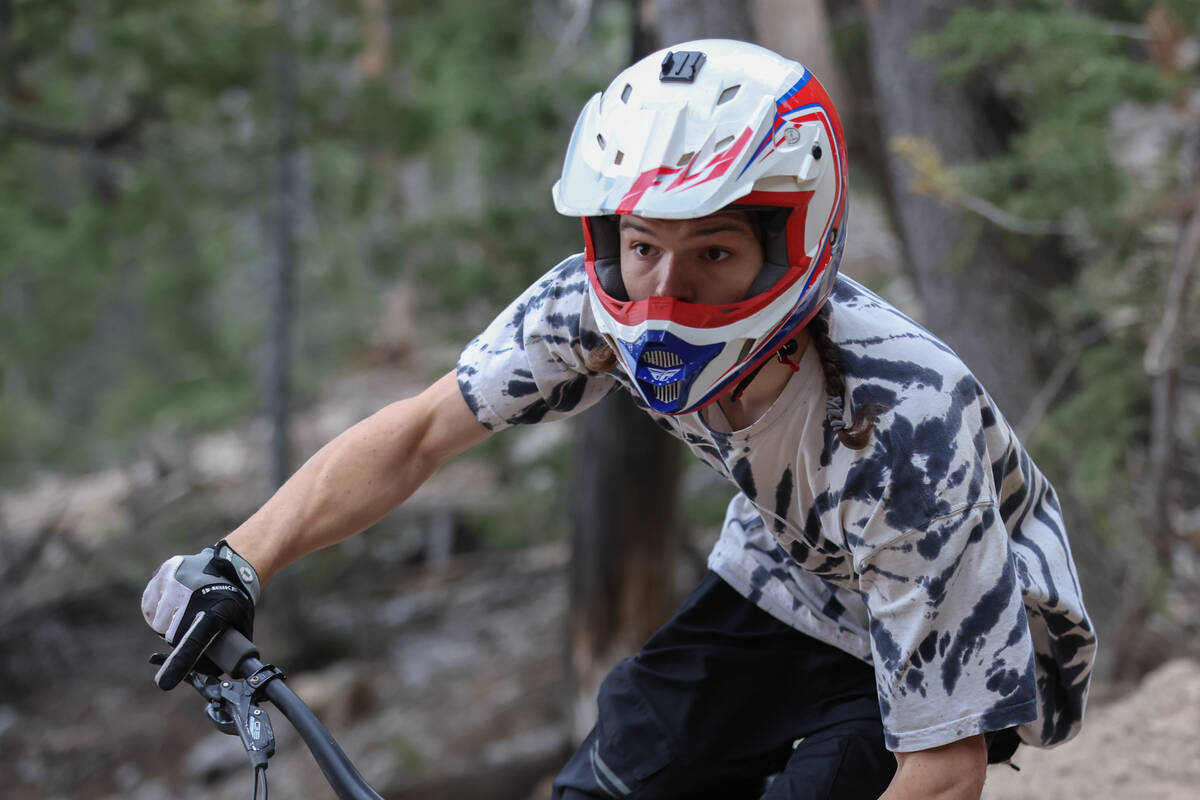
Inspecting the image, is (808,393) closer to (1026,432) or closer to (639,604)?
(1026,432)

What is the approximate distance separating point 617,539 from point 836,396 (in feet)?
20.7

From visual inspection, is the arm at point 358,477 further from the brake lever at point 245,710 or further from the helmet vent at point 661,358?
the helmet vent at point 661,358

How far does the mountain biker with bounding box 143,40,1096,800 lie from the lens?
202 centimetres

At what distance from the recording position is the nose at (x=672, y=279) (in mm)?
2139

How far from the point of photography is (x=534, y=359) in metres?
2.63

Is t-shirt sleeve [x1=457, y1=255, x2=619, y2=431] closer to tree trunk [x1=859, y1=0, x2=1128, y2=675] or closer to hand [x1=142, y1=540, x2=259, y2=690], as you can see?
hand [x1=142, y1=540, x2=259, y2=690]

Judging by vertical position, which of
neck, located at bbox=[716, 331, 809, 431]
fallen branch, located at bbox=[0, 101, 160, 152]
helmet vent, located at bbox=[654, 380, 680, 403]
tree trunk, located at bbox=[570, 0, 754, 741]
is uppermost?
helmet vent, located at bbox=[654, 380, 680, 403]

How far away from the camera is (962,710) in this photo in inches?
79.4

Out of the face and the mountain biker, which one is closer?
the mountain biker

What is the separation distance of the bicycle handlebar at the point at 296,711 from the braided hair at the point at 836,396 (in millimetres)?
1081

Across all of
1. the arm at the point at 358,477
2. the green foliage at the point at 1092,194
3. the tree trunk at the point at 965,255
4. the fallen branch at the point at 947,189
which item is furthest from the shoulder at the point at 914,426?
the tree trunk at the point at 965,255

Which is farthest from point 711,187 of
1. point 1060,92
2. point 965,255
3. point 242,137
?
point 242,137

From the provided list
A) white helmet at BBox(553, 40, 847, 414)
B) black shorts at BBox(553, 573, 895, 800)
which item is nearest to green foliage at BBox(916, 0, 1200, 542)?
black shorts at BBox(553, 573, 895, 800)

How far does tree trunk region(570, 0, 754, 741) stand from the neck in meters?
5.49
